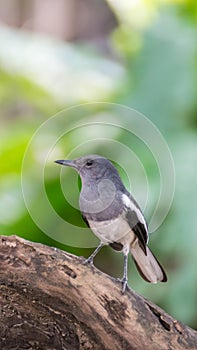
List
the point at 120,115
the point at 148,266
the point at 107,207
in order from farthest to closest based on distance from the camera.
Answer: the point at 120,115 → the point at 148,266 → the point at 107,207

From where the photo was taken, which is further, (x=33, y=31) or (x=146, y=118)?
(x=33, y=31)

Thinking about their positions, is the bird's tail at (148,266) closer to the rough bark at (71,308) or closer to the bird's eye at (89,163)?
the rough bark at (71,308)

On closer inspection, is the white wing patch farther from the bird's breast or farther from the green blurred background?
the green blurred background

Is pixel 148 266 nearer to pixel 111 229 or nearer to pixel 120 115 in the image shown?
pixel 111 229

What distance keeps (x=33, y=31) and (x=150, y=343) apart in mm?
6562

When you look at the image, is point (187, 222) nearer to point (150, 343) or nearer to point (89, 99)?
point (89, 99)

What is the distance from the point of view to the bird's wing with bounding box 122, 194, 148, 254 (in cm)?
237

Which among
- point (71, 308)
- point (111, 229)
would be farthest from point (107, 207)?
point (71, 308)

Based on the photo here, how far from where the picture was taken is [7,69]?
5.34 meters

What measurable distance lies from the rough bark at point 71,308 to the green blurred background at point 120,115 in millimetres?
1300

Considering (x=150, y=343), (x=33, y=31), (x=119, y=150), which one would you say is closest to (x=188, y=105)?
(x=119, y=150)

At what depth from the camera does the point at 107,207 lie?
2.34 metres

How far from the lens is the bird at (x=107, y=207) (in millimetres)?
2338

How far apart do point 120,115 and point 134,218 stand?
2.40 m
